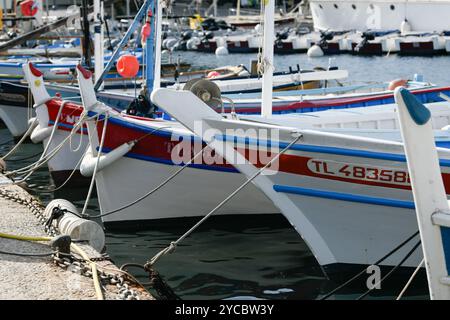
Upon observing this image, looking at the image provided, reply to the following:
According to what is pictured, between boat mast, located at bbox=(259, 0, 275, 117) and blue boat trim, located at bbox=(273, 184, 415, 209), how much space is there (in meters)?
1.52

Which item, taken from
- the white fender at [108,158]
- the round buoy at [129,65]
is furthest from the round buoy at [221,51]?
the white fender at [108,158]

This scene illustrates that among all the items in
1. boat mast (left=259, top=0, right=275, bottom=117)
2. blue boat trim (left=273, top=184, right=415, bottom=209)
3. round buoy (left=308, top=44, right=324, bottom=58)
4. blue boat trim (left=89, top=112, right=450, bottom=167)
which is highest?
boat mast (left=259, top=0, right=275, bottom=117)

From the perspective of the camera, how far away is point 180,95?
28.7ft

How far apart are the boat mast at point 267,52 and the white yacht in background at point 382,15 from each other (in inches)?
1924

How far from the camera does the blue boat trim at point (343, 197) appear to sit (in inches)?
343

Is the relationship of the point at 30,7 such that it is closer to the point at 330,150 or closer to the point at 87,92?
the point at 87,92

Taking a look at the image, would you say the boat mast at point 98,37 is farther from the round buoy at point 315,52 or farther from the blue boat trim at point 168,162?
the round buoy at point 315,52

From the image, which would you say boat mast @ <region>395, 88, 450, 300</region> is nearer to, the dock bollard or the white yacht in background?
the dock bollard

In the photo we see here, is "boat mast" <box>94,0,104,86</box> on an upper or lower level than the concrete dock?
upper

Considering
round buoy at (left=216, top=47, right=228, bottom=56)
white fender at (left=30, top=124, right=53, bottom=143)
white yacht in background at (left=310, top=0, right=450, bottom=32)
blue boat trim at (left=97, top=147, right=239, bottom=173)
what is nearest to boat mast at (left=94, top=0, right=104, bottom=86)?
white fender at (left=30, top=124, right=53, bottom=143)

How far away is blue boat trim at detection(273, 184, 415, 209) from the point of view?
8.71m

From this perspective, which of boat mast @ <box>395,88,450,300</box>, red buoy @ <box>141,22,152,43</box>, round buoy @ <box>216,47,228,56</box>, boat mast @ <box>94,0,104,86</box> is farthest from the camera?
round buoy @ <box>216,47,228,56</box>
